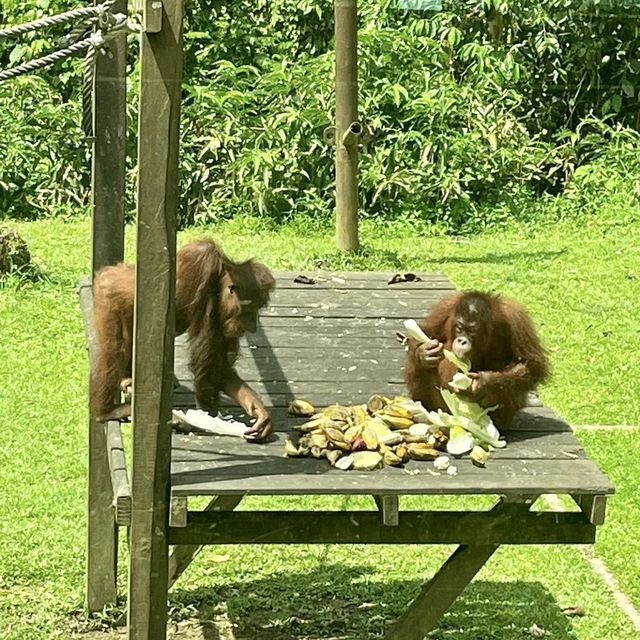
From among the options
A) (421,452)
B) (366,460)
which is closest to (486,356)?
(421,452)

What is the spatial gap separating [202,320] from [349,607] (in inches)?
50.9

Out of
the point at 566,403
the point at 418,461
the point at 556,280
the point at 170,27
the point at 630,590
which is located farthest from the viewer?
the point at 556,280

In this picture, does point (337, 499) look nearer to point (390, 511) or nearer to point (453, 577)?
point (453, 577)

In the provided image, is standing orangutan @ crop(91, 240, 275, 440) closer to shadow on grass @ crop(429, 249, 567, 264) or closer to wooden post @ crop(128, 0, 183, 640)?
wooden post @ crop(128, 0, 183, 640)

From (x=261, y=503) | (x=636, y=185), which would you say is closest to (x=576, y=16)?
(x=636, y=185)

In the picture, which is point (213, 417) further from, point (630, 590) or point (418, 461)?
point (630, 590)

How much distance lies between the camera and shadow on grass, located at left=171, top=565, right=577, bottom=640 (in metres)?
4.20

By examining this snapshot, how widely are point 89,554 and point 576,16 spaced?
721 centimetres

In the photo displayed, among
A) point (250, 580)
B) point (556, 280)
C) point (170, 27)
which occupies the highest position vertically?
point (170, 27)

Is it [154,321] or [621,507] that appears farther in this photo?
[621,507]

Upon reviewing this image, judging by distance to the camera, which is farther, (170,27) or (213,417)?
(213,417)

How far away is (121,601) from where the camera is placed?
4328mm

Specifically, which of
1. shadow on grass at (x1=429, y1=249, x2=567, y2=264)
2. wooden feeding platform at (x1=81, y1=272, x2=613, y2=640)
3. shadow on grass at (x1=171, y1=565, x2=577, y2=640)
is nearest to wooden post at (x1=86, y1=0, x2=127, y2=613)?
shadow on grass at (x1=171, y1=565, x2=577, y2=640)

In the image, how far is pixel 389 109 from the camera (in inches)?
374
